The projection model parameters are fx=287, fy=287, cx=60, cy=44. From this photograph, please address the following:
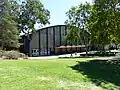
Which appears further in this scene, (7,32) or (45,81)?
(7,32)

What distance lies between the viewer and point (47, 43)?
280 ft

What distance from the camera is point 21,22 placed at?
248 ft

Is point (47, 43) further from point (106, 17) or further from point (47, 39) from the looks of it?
point (106, 17)

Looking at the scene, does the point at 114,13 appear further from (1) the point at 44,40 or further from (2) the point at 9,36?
(1) the point at 44,40

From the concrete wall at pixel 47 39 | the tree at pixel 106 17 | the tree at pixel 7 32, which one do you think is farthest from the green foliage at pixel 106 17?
the concrete wall at pixel 47 39

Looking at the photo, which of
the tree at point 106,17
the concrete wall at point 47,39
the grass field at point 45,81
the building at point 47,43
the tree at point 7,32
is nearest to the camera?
Answer: the grass field at point 45,81

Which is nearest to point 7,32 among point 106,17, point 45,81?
point 106,17

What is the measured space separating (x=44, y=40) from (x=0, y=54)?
172 ft

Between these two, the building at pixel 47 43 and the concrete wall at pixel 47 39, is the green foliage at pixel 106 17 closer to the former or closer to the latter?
the building at pixel 47 43

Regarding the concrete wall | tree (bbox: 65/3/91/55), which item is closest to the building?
the concrete wall

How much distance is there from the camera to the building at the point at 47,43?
268 ft

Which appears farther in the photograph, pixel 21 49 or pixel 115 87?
pixel 21 49

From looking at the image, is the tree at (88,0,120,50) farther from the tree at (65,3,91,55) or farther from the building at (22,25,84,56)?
the building at (22,25,84,56)

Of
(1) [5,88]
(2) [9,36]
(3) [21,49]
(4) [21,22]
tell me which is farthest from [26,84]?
(3) [21,49]
